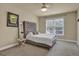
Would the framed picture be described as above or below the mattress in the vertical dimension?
above

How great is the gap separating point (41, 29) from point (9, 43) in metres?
3.99

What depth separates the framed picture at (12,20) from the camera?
407 centimetres

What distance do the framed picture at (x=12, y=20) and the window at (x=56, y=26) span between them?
3520 mm

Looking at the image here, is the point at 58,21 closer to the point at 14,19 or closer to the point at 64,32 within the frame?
the point at 64,32

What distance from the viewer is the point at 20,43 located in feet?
14.8

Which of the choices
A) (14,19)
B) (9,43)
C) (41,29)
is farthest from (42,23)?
(9,43)

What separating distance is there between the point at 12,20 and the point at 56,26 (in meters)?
3.99

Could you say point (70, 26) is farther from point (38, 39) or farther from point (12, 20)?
point (12, 20)

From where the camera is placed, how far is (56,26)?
23.2 feet

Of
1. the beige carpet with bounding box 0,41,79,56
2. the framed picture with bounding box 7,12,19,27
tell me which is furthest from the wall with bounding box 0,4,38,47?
the beige carpet with bounding box 0,41,79,56

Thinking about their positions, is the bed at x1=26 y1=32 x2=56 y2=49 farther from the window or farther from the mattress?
the window

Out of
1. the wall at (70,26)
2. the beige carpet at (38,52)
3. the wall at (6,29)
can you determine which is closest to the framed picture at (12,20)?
the wall at (6,29)

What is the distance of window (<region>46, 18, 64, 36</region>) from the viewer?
22.3ft

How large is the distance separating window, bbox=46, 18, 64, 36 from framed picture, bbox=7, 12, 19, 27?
139 inches
